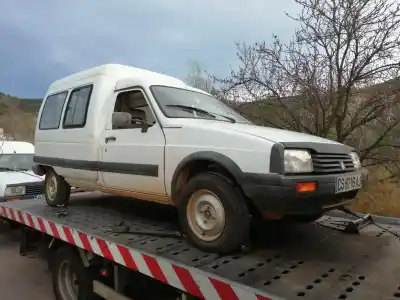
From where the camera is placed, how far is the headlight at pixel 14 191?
264 inches

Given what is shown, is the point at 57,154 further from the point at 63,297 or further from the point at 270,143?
the point at 270,143

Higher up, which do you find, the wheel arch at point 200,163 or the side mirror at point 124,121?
the side mirror at point 124,121

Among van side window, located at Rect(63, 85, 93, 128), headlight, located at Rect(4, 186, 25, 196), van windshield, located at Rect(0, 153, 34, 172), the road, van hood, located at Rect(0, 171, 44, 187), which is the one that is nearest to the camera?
the road

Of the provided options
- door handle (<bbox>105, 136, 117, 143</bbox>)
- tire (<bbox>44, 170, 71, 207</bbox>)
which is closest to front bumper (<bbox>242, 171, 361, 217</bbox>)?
door handle (<bbox>105, 136, 117, 143</bbox>)

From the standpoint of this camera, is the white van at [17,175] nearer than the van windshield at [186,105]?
No

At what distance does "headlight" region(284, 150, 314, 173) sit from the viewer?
2.48 metres

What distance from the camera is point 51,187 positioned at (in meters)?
5.11

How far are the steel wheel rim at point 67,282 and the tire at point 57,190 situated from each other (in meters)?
1.36

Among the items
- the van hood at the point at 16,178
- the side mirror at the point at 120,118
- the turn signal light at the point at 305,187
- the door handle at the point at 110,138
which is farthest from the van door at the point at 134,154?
the van hood at the point at 16,178

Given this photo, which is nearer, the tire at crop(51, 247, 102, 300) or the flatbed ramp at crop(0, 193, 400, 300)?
the flatbed ramp at crop(0, 193, 400, 300)

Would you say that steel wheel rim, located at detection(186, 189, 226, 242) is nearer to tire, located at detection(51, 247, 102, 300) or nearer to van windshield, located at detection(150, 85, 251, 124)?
van windshield, located at detection(150, 85, 251, 124)

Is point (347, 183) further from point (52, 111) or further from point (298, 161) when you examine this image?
point (52, 111)

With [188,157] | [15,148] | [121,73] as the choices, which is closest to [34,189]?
[15,148]

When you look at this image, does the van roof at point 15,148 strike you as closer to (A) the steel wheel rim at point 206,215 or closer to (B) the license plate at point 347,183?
(A) the steel wheel rim at point 206,215
